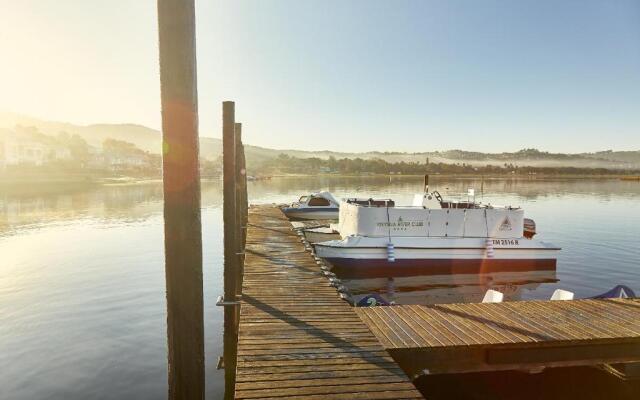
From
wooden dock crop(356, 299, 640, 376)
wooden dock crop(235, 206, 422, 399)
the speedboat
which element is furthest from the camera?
the speedboat

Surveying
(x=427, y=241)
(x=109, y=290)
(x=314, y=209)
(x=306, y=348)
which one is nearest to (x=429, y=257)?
(x=427, y=241)

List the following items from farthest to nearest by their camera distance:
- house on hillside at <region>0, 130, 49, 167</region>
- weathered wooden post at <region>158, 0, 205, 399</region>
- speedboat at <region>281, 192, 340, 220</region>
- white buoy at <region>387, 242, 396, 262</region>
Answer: house on hillside at <region>0, 130, 49, 167</region>
speedboat at <region>281, 192, 340, 220</region>
white buoy at <region>387, 242, 396, 262</region>
weathered wooden post at <region>158, 0, 205, 399</region>

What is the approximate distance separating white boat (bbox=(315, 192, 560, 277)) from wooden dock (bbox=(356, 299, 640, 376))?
10.9m

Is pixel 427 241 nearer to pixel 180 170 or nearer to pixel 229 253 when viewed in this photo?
pixel 229 253

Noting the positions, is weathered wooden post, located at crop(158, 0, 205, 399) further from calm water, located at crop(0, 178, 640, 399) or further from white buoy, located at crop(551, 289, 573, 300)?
white buoy, located at crop(551, 289, 573, 300)

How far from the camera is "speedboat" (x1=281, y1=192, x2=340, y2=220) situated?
39406mm

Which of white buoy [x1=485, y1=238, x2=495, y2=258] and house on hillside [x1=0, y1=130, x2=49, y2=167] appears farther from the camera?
house on hillside [x1=0, y1=130, x2=49, y2=167]

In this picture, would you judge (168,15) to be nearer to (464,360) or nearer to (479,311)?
(464,360)

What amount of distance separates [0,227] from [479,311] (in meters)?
43.7

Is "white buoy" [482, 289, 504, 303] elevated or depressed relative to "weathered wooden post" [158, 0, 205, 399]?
depressed

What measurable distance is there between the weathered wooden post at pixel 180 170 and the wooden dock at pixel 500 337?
4895 millimetres

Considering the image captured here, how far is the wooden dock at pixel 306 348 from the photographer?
6547mm

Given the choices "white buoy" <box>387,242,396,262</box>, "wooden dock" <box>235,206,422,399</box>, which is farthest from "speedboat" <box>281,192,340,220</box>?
"wooden dock" <box>235,206,422,399</box>

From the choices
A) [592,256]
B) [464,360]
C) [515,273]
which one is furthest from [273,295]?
[592,256]
